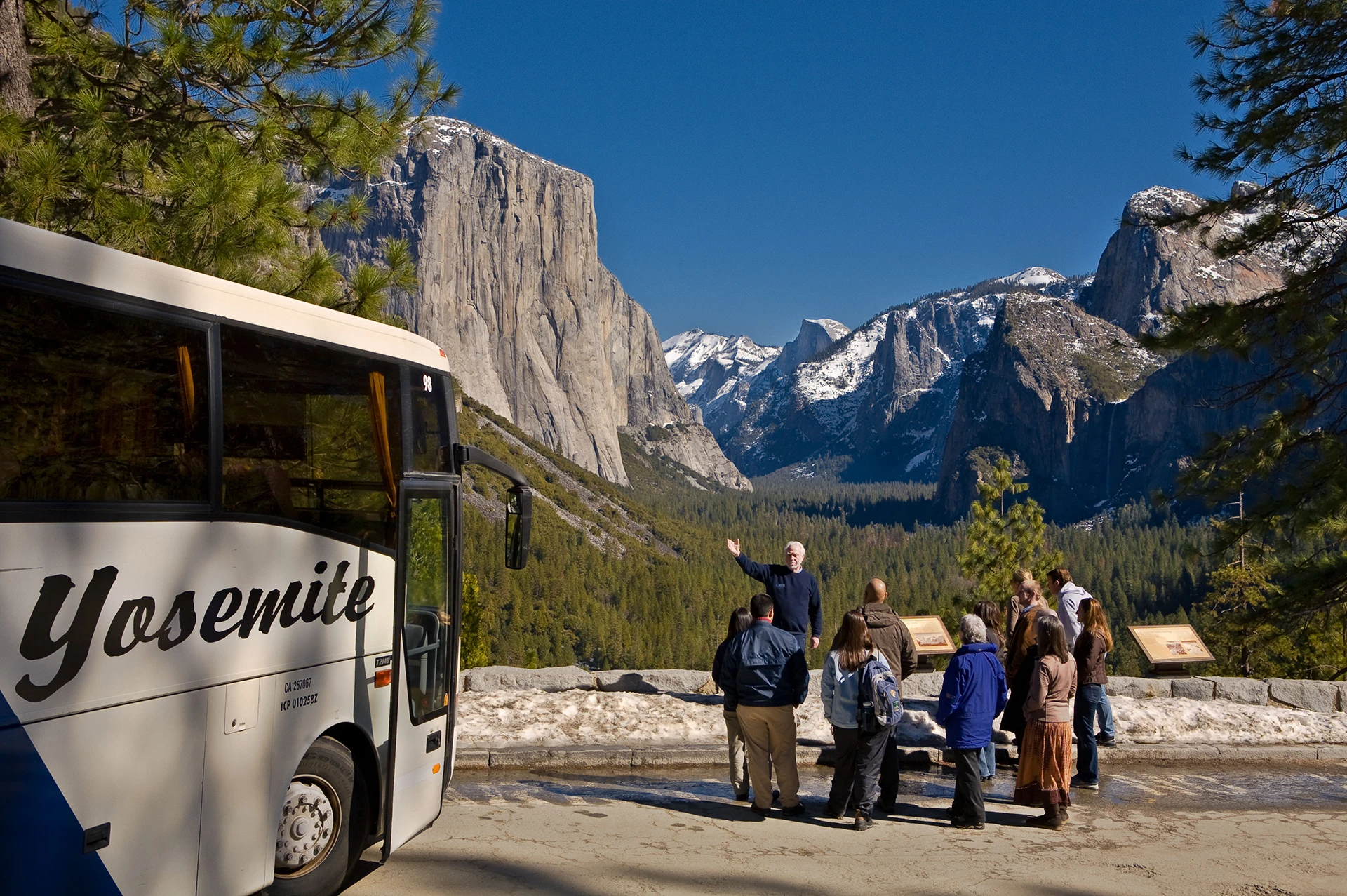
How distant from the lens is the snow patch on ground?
9.98 metres

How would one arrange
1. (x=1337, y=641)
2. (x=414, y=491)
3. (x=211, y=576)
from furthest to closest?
(x=1337, y=641), (x=414, y=491), (x=211, y=576)

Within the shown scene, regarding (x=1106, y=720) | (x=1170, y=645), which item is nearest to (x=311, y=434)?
(x=1106, y=720)

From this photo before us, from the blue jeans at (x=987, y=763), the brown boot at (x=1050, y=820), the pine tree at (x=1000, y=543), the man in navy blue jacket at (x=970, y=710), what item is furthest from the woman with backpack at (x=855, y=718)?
the pine tree at (x=1000, y=543)

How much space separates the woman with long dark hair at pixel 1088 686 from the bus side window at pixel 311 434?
21.8 feet

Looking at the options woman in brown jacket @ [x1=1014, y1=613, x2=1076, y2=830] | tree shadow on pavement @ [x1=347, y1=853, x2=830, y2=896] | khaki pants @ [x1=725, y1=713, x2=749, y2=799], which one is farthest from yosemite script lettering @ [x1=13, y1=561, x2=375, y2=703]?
woman in brown jacket @ [x1=1014, y1=613, x2=1076, y2=830]

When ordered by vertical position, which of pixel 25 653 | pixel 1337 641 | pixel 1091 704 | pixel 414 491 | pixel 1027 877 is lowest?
pixel 1337 641

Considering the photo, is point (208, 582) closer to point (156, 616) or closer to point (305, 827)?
point (156, 616)

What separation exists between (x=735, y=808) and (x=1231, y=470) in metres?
5.58

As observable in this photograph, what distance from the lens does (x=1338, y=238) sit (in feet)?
29.8

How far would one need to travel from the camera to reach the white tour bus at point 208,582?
3.94m

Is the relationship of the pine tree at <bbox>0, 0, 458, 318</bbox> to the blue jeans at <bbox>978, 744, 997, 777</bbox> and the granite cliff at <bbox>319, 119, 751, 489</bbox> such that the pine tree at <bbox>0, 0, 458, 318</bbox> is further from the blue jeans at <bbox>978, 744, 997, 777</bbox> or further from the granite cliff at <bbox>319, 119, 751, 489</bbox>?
the granite cliff at <bbox>319, 119, 751, 489</bbox>

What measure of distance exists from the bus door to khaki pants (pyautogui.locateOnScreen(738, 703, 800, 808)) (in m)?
2.44

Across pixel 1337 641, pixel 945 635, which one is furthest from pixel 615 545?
pixel 945 635

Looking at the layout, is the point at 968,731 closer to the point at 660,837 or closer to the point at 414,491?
the point at 660,837
